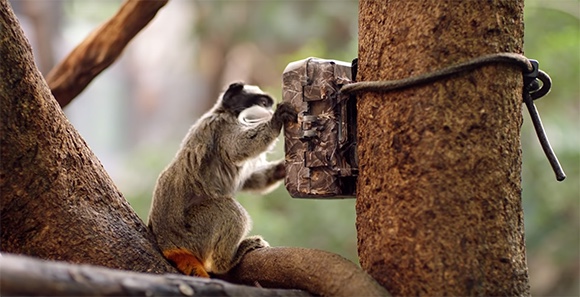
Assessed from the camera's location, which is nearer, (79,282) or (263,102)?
(79,282)

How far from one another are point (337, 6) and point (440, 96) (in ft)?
22.3

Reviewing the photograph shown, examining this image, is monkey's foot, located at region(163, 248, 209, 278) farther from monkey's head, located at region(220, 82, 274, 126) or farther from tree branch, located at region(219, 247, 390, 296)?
monkey's head, located at region(220, 82, 274, 126)

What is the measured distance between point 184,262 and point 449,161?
125 cm

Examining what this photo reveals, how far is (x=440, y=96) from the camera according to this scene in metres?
1.84

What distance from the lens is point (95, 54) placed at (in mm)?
3434

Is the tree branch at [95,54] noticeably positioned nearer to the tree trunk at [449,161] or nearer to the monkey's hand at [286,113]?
the monkey's hand at [286,113]

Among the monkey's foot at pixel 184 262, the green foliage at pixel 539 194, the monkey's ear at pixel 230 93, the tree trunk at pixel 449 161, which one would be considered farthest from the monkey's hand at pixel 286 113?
the green foliage at pixel 539 194

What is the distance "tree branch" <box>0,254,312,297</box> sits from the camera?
1.25 m

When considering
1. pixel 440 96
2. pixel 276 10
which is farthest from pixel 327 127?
pixel 276 10

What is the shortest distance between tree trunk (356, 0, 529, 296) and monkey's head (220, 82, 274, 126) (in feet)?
3.68

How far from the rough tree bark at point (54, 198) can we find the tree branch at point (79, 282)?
0.54m

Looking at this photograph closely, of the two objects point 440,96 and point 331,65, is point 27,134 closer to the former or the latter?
point 331,65

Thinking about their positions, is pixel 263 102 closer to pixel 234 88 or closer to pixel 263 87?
pixel 234 88

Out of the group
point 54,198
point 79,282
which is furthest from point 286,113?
point 79,282
